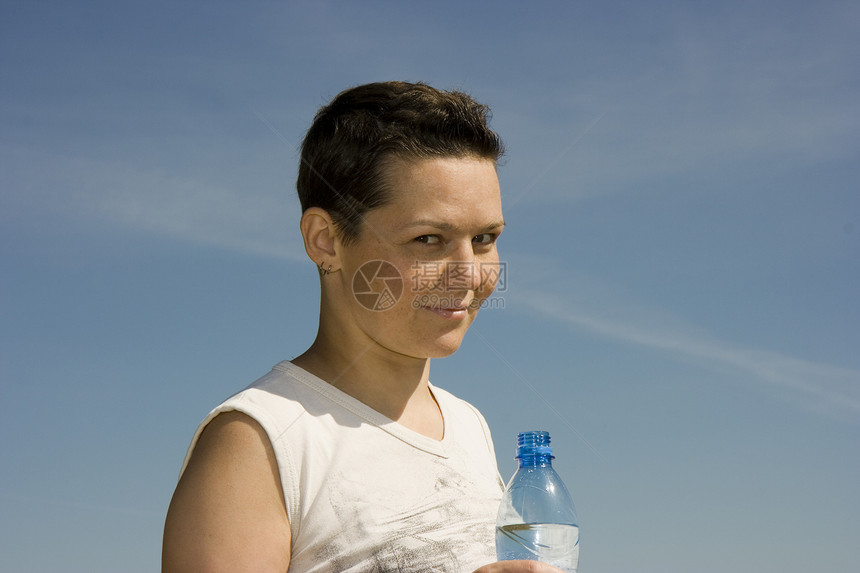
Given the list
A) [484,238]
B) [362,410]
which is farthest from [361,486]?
[484,238]

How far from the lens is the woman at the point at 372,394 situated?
2598 millimetres

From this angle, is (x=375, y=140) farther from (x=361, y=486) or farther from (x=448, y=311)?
(x=361, y=486)

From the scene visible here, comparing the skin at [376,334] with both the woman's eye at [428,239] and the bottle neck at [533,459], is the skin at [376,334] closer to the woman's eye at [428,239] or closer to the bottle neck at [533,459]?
the woman's eye at [428,239]

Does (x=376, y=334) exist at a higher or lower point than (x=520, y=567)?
higher

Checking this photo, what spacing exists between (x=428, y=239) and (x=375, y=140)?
441mm

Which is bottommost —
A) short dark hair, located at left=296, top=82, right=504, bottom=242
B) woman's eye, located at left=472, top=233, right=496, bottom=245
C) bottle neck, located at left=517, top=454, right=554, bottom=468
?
bottle neck, located at left=517, top=454, right=554, bottom=468

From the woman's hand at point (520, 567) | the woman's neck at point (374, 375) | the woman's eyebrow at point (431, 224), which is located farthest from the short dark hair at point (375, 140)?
the woman's hand at point (520, 567)

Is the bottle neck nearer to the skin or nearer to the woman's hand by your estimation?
the woman's hand

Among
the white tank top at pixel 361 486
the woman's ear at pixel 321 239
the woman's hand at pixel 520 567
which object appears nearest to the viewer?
the woman's hand at pixel 520 567

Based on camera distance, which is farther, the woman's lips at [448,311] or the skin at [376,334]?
the woman's lips at [448,311]

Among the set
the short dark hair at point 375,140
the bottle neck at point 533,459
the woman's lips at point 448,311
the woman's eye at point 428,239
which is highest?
the short dark hair at point 375,140

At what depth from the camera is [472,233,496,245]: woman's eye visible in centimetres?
315

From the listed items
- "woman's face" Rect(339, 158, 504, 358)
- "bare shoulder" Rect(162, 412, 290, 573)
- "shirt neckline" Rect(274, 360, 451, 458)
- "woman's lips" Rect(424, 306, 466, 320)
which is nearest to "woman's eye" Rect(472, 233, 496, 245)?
"woman's face" Rect(339, 158, 504, 358)

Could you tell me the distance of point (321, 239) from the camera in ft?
10.7
